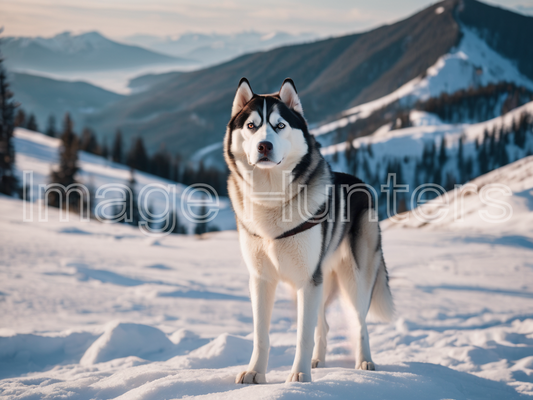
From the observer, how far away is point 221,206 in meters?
50.6

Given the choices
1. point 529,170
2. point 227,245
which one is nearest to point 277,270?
point 227,245

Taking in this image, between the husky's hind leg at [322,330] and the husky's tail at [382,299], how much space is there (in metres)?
0.50

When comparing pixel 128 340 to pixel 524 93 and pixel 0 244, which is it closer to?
pixel 0 244

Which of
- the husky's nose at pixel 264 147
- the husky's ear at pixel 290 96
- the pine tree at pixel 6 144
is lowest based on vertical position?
the husky's nose at pixel 264 147

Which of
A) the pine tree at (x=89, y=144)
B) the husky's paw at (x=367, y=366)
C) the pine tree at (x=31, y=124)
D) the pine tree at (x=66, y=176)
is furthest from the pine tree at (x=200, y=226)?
the pine tree at (x=31, y=124)

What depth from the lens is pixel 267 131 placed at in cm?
285

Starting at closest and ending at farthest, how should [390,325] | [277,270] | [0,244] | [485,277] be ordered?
[277,270] < [390,325] < [485,277] < [0,244]

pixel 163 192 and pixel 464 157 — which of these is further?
pixel 464 157

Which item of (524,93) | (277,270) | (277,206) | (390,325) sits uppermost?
(524,93)

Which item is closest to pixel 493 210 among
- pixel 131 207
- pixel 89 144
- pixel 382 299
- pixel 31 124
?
pixel 382 299

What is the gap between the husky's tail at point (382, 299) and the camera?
4.20m

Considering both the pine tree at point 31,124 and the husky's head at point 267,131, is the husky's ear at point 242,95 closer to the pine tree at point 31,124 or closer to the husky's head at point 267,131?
the husky's head at point 267,131

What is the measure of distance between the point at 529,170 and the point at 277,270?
54.2ft

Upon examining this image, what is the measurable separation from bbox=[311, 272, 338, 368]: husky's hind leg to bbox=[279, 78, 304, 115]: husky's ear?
1.76m
